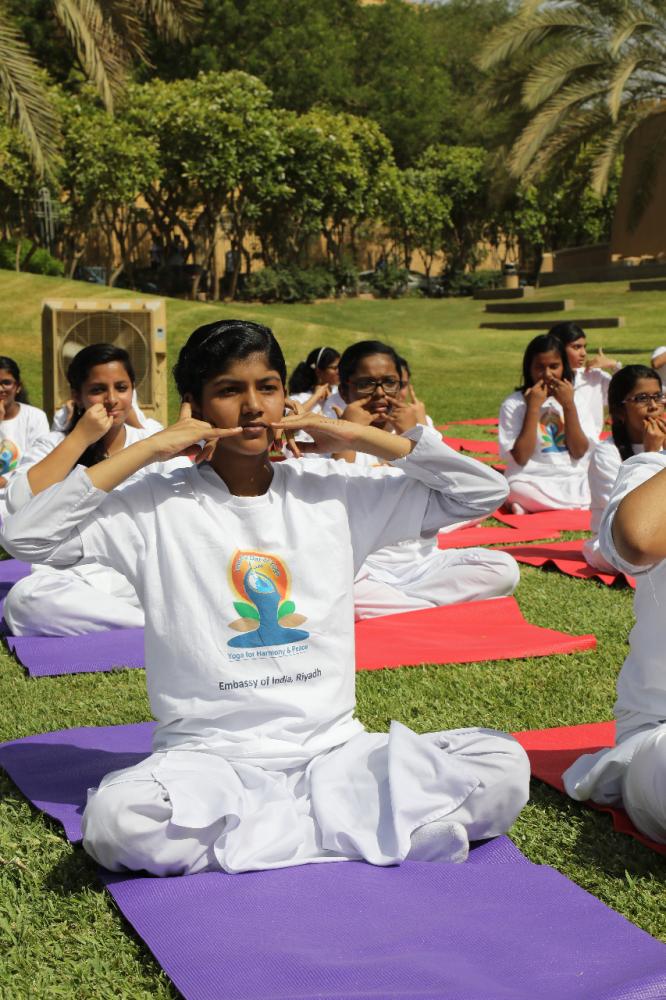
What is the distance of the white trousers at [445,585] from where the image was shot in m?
5.90

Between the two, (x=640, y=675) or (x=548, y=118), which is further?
(x=548, y=118)

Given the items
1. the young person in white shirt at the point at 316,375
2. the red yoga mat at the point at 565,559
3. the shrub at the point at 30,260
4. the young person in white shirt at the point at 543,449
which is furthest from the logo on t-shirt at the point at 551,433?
the shrub at the point at 30,260

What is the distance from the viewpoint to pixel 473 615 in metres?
5.74

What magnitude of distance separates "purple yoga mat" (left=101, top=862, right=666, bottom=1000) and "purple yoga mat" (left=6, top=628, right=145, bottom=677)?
213 cm

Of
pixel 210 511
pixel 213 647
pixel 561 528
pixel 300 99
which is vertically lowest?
pixel 561 528

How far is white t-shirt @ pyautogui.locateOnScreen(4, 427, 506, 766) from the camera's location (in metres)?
2.96

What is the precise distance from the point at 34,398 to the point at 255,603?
43.2 feet

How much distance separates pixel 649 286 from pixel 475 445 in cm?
1788

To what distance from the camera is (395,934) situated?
2576 mm

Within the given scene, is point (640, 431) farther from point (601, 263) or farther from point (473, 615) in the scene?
point (601, 263)

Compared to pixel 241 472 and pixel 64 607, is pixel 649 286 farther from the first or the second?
pixel 241 472

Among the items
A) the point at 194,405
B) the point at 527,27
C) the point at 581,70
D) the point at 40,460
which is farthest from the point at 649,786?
the point at 581,70

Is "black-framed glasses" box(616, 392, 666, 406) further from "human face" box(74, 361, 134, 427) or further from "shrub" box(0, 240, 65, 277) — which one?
"shrub" box(0, 240, 65, 277)

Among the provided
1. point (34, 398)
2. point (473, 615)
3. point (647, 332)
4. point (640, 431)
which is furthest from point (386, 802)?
point (647, 332)
